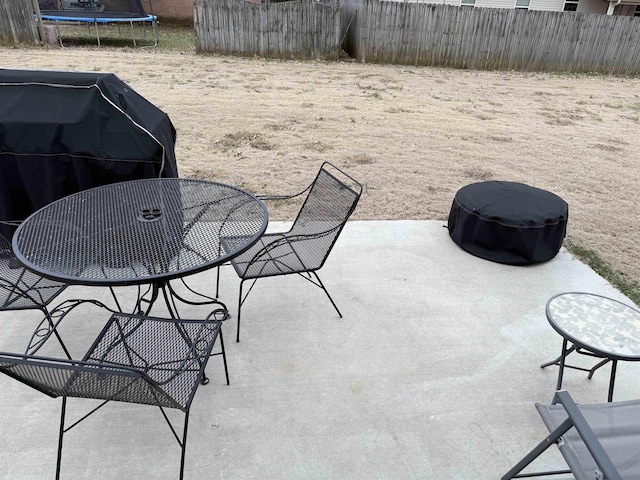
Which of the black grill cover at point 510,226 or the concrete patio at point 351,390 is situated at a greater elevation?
the black grill cover at point 510,226

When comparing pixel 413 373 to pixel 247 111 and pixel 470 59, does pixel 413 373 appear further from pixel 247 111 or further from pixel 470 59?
pixel 470 59

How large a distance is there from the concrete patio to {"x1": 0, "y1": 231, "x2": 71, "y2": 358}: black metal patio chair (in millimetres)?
230

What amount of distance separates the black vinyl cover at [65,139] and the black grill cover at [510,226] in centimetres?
234

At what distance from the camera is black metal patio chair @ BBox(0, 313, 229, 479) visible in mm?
1414

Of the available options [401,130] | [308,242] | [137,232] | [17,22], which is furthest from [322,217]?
[17,22]

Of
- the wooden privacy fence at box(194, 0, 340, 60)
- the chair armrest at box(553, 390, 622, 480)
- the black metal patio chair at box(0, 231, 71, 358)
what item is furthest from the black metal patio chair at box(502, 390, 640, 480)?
the wooden privacy fence at box(194, 0, 340, 60)

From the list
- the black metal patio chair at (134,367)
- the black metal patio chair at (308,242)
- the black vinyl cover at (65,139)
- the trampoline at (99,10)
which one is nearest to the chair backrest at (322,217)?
the black metal patio chair at (308,242)

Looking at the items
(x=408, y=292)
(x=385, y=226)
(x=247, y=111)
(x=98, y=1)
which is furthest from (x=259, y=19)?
(x=408, y=292)

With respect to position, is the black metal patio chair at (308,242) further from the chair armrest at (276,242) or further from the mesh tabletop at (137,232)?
the mesh tabletop at (137,232)

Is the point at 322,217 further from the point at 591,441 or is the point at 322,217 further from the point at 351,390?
the point at 591,441

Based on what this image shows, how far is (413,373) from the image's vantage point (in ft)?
8.00

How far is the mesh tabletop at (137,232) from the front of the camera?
2068 mm

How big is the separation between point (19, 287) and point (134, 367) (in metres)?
1.11

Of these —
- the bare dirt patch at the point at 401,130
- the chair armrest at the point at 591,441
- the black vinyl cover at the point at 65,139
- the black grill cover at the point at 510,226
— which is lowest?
the bare dirt patch at the point at 401,130
